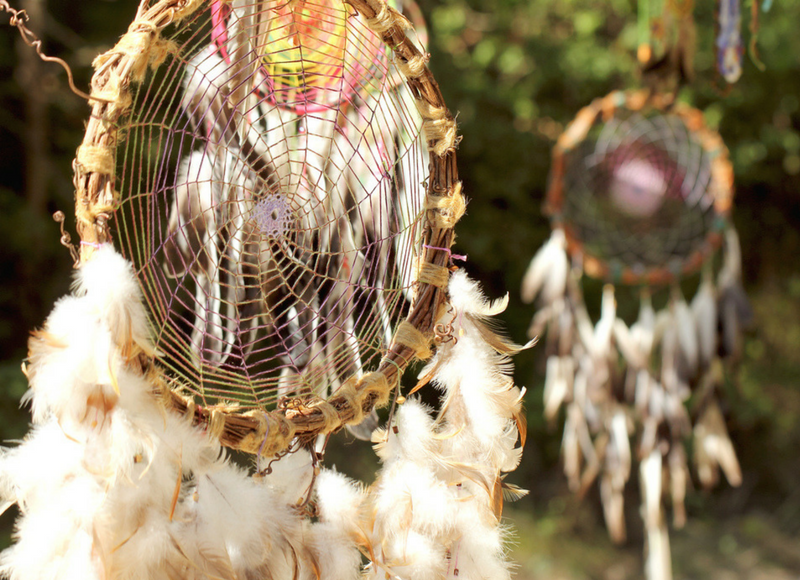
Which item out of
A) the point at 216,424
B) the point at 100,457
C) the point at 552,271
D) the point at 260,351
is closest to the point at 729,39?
the point at 552,271

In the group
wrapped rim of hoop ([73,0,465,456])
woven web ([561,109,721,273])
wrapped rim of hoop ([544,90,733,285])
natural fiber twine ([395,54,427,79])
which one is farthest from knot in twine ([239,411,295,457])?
woven web ([561,109,721,273])

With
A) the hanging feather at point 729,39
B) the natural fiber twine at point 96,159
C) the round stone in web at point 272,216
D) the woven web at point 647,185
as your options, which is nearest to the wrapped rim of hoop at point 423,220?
the natural fiber twine at point 96,159

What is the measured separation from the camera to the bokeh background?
274 centimetres

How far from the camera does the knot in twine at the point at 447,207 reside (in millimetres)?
792

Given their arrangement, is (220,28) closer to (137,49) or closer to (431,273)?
(137,49)

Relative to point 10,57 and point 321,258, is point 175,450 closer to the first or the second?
point 321,258

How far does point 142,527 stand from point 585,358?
159 centimetres

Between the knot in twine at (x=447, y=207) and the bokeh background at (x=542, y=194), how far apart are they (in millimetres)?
2180

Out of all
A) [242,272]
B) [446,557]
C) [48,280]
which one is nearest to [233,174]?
[242,272]

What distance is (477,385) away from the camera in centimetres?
83

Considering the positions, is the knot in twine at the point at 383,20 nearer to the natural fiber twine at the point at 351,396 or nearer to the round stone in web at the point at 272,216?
the round stone in web at the point at 272,216

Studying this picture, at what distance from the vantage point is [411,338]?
2.63 ft

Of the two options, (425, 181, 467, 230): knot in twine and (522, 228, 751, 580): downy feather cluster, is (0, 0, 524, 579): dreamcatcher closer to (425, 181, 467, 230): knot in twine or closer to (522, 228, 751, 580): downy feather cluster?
(425, 181, 467, 230): knot in twine

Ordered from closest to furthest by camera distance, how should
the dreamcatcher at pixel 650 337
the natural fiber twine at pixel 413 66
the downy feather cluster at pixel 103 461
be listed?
the downy feather cluster at pixel 103 461
the natural fiber twine at pixel 413 66
the dreamcatcher at pixel 650 337
